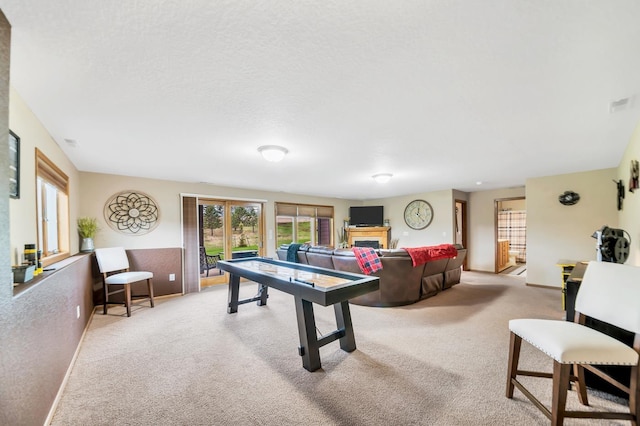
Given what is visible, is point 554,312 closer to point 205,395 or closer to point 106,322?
point 205,395

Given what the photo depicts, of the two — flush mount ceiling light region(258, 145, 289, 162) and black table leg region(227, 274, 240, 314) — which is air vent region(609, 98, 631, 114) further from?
black table leg region(227, 274, 240, 314)

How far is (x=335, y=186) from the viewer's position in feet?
19.9

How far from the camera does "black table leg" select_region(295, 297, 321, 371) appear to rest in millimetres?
2295

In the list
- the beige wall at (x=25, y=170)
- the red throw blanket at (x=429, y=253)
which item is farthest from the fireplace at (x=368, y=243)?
the beige wall at (x=25, y=170)

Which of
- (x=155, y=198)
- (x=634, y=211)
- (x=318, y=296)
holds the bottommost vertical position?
(x=318, y=296)

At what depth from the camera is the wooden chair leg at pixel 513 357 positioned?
1.83 meters

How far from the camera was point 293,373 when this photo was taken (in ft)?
7.36

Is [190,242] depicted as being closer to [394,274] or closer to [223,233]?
[223,233]

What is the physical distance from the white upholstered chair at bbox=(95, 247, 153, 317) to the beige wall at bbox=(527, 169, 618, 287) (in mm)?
7104

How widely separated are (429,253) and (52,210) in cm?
532

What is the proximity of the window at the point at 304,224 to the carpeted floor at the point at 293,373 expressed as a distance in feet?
10.9

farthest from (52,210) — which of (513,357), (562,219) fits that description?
(562,219)

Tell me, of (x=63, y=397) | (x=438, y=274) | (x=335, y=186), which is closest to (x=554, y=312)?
(x=438, y=274)

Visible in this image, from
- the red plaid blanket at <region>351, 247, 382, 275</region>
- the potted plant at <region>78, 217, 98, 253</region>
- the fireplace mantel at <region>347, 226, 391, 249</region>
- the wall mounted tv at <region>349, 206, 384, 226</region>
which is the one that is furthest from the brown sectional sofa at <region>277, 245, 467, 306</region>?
the wall mounted tv at <region>349, 206, 384, 226</region>
